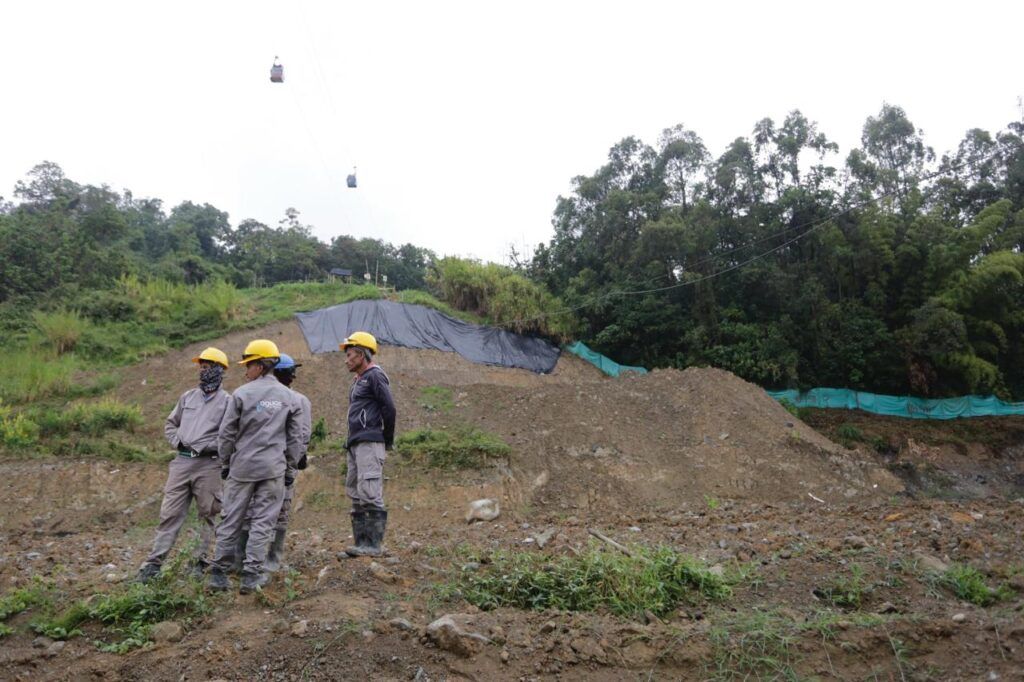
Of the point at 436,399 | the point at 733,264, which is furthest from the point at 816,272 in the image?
the point at 436,399

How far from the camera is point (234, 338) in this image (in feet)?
55.4

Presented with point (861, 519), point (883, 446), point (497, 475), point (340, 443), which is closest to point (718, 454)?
point (497, 475)

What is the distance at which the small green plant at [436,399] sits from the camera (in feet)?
44.8

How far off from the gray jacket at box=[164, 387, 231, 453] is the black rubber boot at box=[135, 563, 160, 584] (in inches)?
29.5

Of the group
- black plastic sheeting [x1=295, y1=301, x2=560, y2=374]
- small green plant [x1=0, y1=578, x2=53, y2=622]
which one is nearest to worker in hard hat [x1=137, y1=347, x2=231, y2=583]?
small green plant [x1=0, y1=578, x2=53, y2=622]

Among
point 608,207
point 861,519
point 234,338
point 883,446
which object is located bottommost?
point 883,446

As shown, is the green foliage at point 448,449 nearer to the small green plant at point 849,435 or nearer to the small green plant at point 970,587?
the small green plant at point 970,587

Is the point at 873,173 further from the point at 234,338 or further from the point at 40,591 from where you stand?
the point at 40,591

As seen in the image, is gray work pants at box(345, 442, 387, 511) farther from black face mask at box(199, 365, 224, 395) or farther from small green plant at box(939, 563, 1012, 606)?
small green plant at box(939, 563, 1012, 606)

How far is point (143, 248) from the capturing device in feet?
104

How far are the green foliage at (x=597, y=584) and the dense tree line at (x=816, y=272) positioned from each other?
15.1 meters

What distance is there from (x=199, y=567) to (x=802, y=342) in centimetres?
1776

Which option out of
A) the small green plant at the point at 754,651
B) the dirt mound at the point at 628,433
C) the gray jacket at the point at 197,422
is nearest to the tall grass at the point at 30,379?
the dirt mound at the point at 628,433

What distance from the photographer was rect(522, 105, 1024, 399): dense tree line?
17.8 meters
